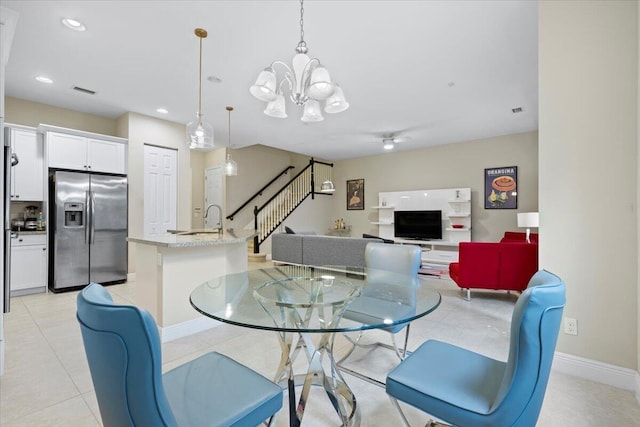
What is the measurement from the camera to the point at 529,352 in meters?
1.01

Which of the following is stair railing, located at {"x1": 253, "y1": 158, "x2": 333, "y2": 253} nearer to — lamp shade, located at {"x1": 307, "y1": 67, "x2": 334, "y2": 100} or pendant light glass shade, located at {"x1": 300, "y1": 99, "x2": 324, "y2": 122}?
pendant light glass shade, located at {"x1": 300, "y1": 99, "x2": 324, "y2": 122}

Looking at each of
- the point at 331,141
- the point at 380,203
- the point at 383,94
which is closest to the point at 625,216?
the point at 383,94

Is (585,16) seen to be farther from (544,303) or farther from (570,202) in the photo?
(544,303)

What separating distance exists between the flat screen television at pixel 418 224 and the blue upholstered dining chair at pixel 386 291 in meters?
5.06

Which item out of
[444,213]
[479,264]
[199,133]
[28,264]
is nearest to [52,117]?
[28,264]

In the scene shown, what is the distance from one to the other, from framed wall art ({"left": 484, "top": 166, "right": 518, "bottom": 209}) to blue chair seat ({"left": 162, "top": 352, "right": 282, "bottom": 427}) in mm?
6866

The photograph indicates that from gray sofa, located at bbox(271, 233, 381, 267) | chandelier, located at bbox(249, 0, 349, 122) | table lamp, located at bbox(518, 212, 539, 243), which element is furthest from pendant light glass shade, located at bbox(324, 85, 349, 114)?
table lamp, located at bbox(518, 212, 539, 243)

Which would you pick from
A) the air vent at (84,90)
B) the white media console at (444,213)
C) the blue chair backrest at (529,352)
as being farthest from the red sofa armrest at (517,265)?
the air vent at (84,90)

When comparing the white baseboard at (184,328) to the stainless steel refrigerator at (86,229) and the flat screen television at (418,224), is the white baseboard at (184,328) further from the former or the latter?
the flat screen television at (418,224)

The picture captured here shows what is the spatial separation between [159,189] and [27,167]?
67.9 inches

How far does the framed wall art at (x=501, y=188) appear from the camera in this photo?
6.50m

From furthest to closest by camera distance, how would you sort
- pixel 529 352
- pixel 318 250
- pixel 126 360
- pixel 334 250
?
pixel 318 250 < pixel 334 250 < pixel 529 352 < pixel 126 360

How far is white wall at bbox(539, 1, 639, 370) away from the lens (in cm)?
201

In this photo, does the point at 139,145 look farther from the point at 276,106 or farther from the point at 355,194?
the point at 355,194
